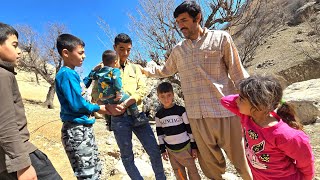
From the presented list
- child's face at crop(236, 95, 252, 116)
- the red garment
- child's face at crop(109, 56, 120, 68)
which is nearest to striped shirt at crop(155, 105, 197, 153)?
child's face at crop(109, 56, 120, 68)

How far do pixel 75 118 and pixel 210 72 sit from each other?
123cm

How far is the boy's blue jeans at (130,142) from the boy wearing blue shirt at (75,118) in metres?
0.38

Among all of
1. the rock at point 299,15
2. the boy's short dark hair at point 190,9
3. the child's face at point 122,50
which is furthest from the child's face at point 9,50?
the rock at point 299,15

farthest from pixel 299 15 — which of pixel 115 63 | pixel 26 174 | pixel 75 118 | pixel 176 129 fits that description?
pixel 26 174

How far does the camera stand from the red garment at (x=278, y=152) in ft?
4.74

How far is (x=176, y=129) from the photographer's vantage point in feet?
8.40

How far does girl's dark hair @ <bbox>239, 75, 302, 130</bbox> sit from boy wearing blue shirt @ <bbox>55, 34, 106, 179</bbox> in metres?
1.19

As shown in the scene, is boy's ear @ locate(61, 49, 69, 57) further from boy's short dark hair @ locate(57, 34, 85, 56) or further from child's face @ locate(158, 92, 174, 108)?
child's face @ locate(158, 92, 174, 108)

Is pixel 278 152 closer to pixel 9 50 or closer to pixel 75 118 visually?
pixel 75 118

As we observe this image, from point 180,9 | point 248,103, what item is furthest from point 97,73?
point 248,103

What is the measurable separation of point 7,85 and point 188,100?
1551 mm

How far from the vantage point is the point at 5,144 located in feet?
4.33

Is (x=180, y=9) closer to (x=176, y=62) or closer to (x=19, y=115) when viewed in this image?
(x=176, y=62)

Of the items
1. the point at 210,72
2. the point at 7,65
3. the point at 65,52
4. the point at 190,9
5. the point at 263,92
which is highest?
the point at 190,9
